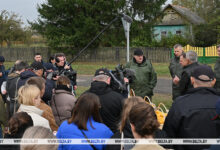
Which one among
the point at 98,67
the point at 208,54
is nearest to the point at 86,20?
the point at 98,67

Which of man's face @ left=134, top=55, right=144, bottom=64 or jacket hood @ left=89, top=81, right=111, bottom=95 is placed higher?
man's face @ left=134, top=55, right=144, bottom=64

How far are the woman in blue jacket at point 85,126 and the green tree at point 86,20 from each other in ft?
75.2

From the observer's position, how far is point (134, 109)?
240 cm

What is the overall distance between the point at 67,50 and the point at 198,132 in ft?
86.0

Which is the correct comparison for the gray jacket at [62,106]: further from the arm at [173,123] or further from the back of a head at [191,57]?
the back of a head at [191,57]

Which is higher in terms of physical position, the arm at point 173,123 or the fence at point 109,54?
the fence at point 109,54

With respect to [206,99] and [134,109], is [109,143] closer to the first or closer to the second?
[134,109]

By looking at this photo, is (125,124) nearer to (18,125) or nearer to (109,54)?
(18,125)

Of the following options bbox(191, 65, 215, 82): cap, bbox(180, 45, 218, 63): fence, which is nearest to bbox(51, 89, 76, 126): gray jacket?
bbox(191, 65, 215, 82): cap

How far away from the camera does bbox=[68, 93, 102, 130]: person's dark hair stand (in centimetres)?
282

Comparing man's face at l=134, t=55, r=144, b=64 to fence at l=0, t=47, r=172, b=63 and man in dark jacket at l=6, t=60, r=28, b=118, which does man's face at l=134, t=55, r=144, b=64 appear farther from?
fence at l=0, t=47, r=172, b=63

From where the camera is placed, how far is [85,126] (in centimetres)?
280

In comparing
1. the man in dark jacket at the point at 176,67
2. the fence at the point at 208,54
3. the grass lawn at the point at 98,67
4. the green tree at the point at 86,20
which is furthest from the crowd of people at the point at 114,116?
the fence at the point at 208,54

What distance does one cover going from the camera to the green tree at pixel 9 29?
3686cm
